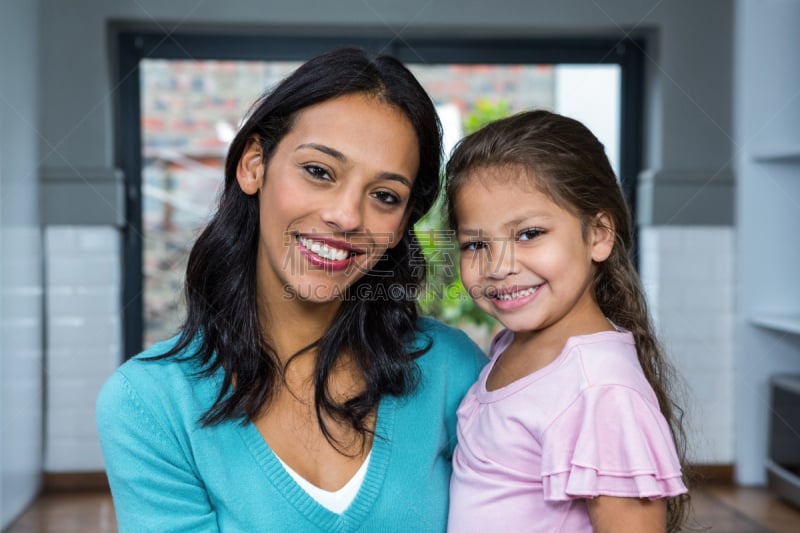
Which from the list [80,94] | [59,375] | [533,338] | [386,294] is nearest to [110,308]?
[59,375]

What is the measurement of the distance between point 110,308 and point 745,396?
8.26 feet

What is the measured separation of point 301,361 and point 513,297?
34cm

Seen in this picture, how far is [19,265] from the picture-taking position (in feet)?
9.14

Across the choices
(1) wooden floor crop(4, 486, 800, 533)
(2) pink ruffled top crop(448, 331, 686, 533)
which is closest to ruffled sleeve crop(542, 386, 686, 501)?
(2) pink ruffled top crop(448, 331, 686, 533)

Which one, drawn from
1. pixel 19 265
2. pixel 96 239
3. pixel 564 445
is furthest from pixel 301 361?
pixel 96 239

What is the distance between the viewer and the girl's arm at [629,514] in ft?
3.29

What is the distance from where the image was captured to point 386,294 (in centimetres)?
136

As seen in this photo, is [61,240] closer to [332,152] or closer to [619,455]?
[332,152]

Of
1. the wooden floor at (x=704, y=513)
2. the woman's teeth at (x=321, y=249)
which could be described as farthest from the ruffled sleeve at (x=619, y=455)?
the wooden floor at (x=704, y=513)

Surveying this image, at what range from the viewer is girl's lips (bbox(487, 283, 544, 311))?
46.4 inches

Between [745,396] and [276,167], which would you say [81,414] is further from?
[745,396]

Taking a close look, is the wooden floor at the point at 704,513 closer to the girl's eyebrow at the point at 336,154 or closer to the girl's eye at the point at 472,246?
the girl's eye at the point at 472,246

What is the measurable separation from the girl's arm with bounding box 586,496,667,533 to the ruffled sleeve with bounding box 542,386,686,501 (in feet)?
0.05

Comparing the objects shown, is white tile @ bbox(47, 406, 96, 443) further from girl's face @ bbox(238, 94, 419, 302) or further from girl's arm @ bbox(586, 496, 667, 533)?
girl's arm @ bbox(586, 496, 667, 533)
